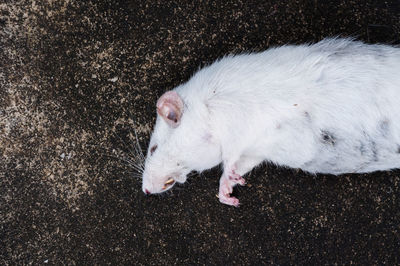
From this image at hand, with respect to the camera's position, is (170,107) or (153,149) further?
(153,149)

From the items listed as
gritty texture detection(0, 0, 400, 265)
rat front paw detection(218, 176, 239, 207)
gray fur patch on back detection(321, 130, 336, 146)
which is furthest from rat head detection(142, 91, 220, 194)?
gray fur patch on back detection(321, 130, 336, 146)

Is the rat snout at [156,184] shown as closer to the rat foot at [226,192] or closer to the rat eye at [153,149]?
the rat eye at [153,149]

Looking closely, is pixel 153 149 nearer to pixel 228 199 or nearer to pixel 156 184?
pixel 156 184

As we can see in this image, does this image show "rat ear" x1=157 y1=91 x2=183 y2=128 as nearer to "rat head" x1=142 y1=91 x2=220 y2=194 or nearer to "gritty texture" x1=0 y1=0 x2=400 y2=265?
"rat head" x1=142 y1=91 x2=220 y2=194

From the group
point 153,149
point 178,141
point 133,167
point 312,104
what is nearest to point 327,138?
point 312,104

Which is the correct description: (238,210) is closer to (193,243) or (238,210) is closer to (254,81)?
(193,243)

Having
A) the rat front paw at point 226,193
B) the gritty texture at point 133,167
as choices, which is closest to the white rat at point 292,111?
the rat front paw at point 226,193
